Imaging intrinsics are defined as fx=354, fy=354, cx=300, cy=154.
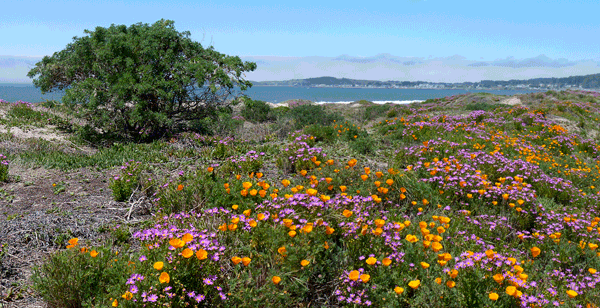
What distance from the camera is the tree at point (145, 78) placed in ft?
33.1

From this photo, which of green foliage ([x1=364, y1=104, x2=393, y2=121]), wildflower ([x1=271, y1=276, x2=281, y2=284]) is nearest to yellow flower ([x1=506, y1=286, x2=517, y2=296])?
wildflower ([x1=271, y1=276, x2=281, y2=284])

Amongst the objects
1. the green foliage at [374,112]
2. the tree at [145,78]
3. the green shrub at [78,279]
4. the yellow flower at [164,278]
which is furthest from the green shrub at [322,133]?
the green foliage at [374,112]

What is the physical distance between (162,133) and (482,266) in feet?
32.2

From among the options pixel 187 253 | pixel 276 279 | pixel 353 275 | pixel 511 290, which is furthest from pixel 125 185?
pixel 511 290

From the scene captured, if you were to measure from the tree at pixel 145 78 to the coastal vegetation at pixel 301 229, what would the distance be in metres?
2.06

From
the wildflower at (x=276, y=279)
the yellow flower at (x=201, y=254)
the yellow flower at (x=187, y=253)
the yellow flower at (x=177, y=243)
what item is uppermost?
the yellow flower at (x=177, y=243)

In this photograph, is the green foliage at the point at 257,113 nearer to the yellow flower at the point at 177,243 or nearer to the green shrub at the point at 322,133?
the green shrub at the point at 322,133

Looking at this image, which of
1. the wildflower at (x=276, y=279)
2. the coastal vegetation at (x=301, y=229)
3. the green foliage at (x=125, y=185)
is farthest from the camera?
the green foliage at (x=125, y=185)

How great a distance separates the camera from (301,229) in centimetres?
307

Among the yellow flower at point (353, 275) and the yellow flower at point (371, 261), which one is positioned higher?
the yellow flower at point (371, 261)

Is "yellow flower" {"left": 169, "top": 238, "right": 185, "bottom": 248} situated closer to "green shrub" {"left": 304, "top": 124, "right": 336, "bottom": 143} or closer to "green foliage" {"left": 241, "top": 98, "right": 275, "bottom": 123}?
"green shrub" {"left": 304, "top": 124, "right": 336, "bottom": 143}

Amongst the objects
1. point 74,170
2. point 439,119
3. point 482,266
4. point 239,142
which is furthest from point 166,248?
point 439,119

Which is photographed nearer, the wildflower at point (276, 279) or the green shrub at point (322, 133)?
the wildflower at point (276, 279)

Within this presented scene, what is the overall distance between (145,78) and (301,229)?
8.83m
